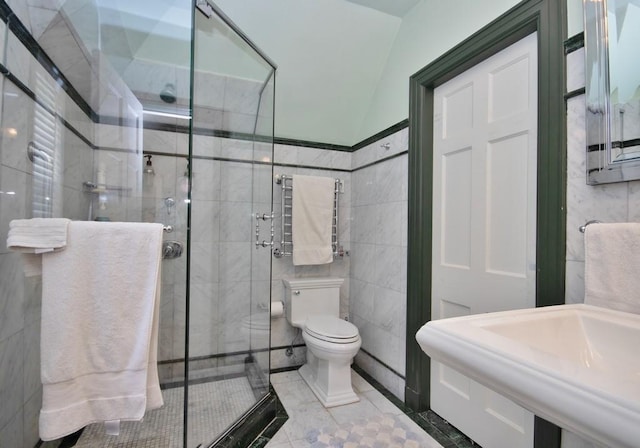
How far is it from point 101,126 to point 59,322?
47.9 inches

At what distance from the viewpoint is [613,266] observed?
38.8 inches

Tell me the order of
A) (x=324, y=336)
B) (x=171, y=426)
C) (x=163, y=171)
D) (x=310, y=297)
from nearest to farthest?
(x=171, y=426), (x=163, y=171), (x=324, y=336), (x=310, y=297)

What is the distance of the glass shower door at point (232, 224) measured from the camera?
1.89m

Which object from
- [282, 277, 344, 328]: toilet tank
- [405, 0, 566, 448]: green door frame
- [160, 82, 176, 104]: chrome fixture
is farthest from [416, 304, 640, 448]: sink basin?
[160, 82, 176, 104]: chrome fixture

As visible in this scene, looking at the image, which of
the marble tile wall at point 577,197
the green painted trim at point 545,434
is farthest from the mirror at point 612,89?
the green painted trim at point 545,434

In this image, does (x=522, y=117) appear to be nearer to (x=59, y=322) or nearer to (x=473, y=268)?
(x=473, y=268)

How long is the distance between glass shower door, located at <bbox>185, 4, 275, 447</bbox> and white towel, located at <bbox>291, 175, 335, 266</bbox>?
36 centimetres

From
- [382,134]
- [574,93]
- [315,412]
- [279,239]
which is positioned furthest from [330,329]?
[574,93]

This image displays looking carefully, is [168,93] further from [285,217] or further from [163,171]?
[285,217]

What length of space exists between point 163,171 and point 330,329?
4.86ft

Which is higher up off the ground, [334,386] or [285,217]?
[285,217]

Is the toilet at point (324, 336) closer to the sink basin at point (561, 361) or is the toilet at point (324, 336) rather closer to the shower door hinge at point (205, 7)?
the sink basin at point (561, 361)

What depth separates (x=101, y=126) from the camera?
1.81 meters

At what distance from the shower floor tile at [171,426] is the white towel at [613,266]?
1.72 meters
